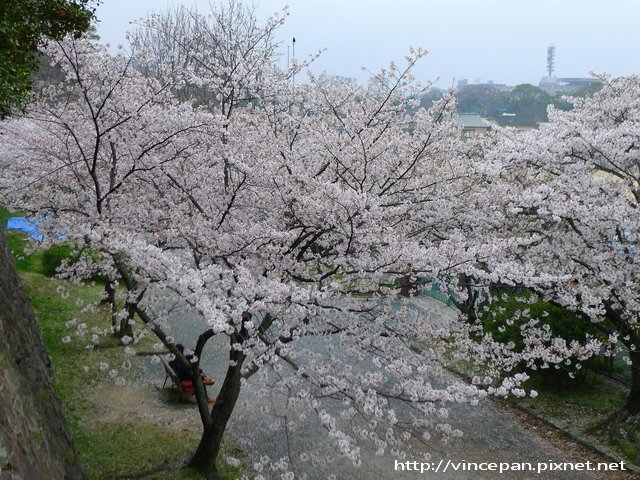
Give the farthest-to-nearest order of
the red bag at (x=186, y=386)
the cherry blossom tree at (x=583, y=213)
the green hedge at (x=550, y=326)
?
1. the green hedge at (x=550, y=326)
2. the red bag at (x=186, y=386)
3. the cherry blossom tree at (x=583, y=213)

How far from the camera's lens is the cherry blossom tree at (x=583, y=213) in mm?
7340

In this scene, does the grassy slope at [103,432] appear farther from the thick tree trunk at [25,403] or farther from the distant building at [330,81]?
the distant building at [330,81]

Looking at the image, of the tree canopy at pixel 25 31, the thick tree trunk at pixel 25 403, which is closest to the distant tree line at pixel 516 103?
the tree canopy at pixel 25 31

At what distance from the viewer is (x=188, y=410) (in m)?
8.23

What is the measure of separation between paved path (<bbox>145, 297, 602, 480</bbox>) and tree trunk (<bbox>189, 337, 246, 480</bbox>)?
30 cm

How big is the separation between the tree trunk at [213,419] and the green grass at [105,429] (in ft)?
0.58

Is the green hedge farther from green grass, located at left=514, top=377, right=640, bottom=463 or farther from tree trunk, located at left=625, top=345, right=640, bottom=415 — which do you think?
tree trunk, located at left=625, top=345, right=640, bottom=415

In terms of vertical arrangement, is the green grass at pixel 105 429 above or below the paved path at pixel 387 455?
above

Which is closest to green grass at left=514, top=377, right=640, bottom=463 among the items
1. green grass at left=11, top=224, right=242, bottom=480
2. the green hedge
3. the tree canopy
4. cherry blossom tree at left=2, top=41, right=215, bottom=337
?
the green hedge

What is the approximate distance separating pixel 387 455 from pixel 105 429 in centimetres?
386

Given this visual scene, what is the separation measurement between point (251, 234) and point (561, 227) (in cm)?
592

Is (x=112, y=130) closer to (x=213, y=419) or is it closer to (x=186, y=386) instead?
(x=213, y=419)

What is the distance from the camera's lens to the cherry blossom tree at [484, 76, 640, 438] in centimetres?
734

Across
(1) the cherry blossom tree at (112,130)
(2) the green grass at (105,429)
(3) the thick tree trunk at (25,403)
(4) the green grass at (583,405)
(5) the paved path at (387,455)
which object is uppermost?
(1) the cherry blossom tree at (112,130)
